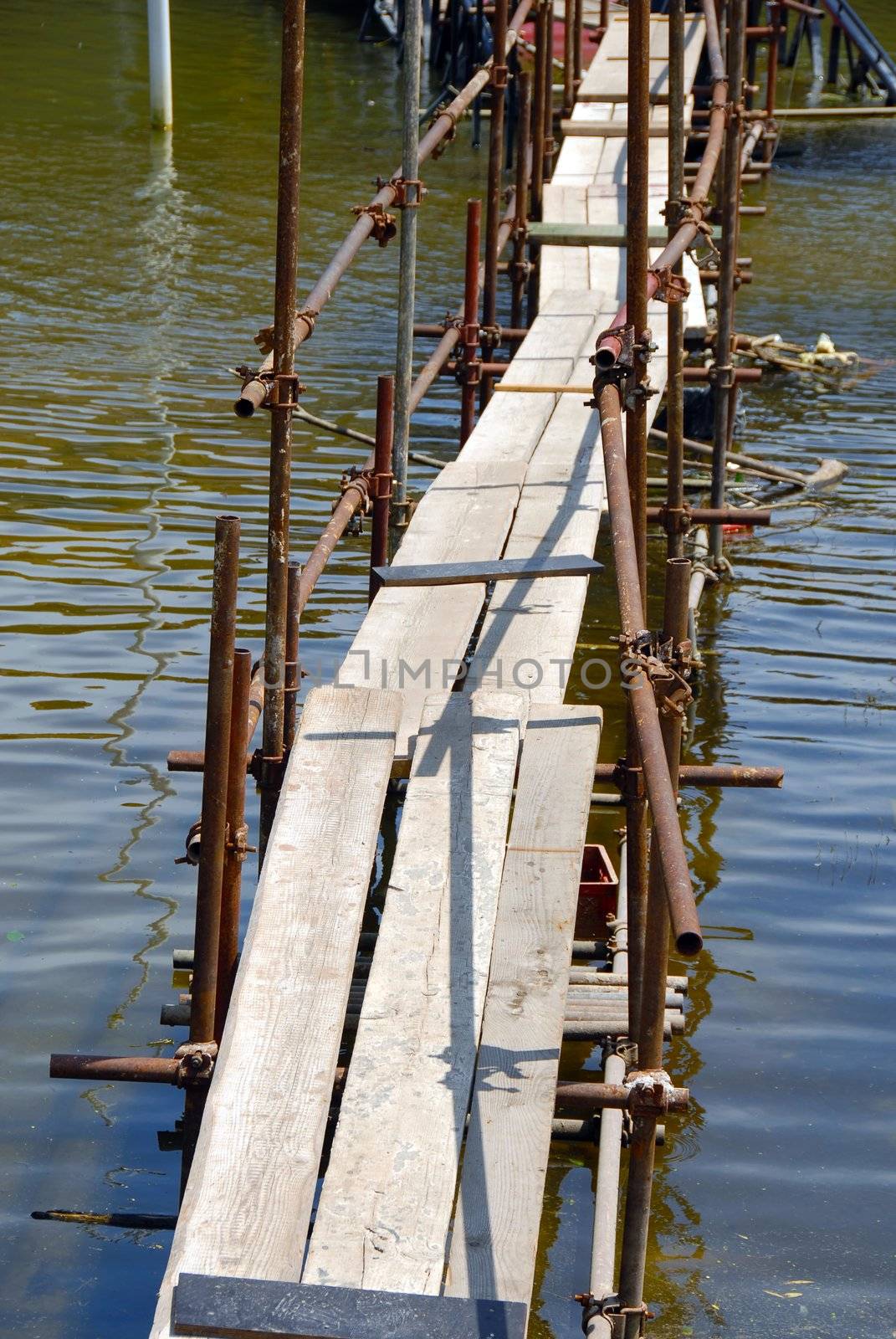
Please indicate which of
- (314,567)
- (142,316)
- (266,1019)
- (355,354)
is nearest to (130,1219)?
(266,1019)

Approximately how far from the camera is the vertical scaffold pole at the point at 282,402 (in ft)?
13.0

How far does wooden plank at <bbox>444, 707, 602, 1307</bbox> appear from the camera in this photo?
3.12m

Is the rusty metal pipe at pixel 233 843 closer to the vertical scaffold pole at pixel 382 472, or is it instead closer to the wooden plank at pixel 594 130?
the vertical scaffold pole at pixel 382 472

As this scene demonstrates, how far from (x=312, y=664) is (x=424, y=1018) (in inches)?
146

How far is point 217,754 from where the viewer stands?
3.47m

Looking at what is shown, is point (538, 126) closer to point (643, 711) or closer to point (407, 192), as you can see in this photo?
point (407, 192)

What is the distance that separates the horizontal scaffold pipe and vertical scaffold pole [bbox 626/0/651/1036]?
80 cm

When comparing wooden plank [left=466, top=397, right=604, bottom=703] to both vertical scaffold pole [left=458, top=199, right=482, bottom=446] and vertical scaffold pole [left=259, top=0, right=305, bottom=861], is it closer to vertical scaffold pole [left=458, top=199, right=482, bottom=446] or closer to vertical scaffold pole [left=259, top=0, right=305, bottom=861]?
vertical scaffold pole [left=259, top=0, right=305, bottom=861]

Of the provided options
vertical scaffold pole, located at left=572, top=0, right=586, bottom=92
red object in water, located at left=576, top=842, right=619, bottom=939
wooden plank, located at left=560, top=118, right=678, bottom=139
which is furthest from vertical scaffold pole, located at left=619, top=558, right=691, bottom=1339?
vertical scaffold pole, located at left=572, top=0, right=586, bottom=92

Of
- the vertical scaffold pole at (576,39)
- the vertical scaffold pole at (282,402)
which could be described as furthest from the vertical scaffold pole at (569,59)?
the vertical scaffold pole at (282,402)

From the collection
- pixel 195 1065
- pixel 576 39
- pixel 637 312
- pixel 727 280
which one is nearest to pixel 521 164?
pixel 727 280

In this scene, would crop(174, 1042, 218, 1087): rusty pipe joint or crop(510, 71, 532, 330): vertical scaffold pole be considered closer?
crop(174, 1042, 218, 1087): rusty pipe joint

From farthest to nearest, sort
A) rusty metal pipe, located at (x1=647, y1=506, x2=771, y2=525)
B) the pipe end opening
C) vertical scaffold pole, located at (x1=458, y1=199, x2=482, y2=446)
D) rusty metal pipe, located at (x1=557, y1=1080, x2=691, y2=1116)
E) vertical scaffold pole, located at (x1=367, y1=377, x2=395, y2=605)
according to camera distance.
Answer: vertical scaffold pole, located at (x1=458, y1=199, x2=482, y2=446), rusty metal pipe, located at (x1=647, y1=506, x2=771, y2=525), vertical scaffold pole, located at (x1=367, y1=377, x2=395, y2=605), rusty metal pipe, located at (x1=557, y1=1080, x2=691, y2=1116), the pipe end opening

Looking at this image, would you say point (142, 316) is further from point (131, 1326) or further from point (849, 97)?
point (849, 97)
